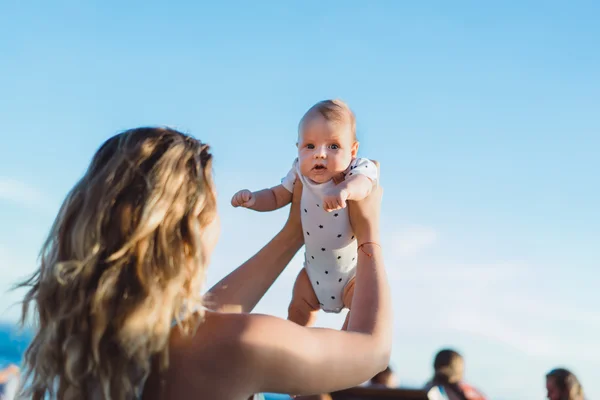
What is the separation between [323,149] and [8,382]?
196 inches

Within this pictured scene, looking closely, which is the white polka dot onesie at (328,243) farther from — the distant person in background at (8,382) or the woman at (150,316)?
the distant person in background at (8,382)

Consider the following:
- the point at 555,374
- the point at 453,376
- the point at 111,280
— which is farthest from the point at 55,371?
the point at 555,374

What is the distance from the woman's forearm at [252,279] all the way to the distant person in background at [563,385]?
14.6ft

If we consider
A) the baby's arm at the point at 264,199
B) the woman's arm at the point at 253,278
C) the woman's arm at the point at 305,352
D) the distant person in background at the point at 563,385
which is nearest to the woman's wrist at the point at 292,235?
the woman's arm at the point at 253,278

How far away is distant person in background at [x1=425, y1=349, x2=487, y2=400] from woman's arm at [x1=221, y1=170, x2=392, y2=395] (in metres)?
3.26

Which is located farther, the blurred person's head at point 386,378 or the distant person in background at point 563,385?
the blurred person's head at point 386,378

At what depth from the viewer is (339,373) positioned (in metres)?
1.60

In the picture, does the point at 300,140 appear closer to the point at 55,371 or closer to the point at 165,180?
the point at 165,180

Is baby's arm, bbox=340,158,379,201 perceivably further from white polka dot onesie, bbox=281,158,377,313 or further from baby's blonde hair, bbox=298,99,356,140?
baby's blonde hair, bbox=298,99,356,140

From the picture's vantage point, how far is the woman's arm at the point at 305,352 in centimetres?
151

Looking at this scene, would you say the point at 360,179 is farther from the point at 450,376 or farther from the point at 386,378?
the point at 386,378

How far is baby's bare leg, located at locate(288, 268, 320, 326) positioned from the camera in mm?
2828

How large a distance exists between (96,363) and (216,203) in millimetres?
499

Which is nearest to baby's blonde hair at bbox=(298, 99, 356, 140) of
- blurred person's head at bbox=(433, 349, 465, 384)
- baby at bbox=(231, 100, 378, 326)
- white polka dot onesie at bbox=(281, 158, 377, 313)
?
baby at bbox=(231, 100, 378, 326)
